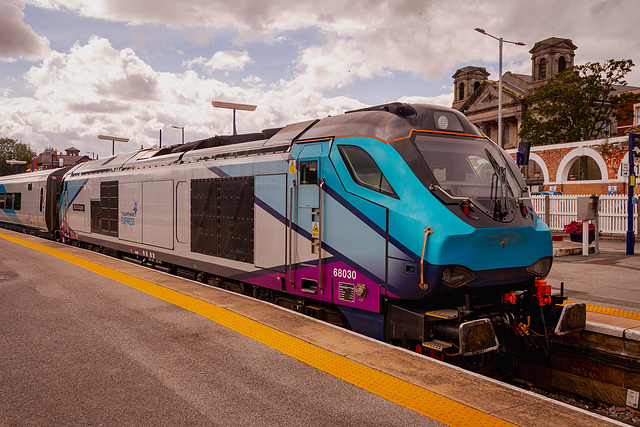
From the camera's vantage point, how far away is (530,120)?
44.4 meters

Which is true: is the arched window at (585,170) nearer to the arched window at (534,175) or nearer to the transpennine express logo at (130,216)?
the arched window at (534,175)

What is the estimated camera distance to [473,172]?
21.7ft

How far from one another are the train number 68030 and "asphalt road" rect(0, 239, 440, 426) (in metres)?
1.53

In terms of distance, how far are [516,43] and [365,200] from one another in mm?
25015

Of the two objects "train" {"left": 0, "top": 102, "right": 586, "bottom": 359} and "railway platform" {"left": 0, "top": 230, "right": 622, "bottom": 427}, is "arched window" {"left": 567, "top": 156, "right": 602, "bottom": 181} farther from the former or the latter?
"railway platform" {"left": 0, "top": 230, "right": 622, "bottom": 427}

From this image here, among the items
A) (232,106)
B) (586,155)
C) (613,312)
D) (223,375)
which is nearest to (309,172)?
(223,375)

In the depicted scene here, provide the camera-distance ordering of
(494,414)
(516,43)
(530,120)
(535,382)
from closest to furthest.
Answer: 1. (494,414)
2. (535,382)
3. (516,43)
4. (530,120)

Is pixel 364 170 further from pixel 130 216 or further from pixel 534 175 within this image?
pixel 534 175

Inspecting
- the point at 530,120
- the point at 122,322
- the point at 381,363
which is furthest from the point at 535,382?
the point at 530,120

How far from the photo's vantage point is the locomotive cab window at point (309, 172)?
7320 millimetres

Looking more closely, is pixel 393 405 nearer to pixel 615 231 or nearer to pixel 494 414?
pixel 494 414

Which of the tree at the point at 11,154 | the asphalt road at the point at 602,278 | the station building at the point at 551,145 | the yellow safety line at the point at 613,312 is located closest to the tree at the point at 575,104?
the station building at the point at 551,145

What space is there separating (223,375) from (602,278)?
34.4ft

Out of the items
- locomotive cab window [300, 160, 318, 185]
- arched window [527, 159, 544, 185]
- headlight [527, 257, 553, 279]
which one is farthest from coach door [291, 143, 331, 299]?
arched window [527, 159, 544, 185]
